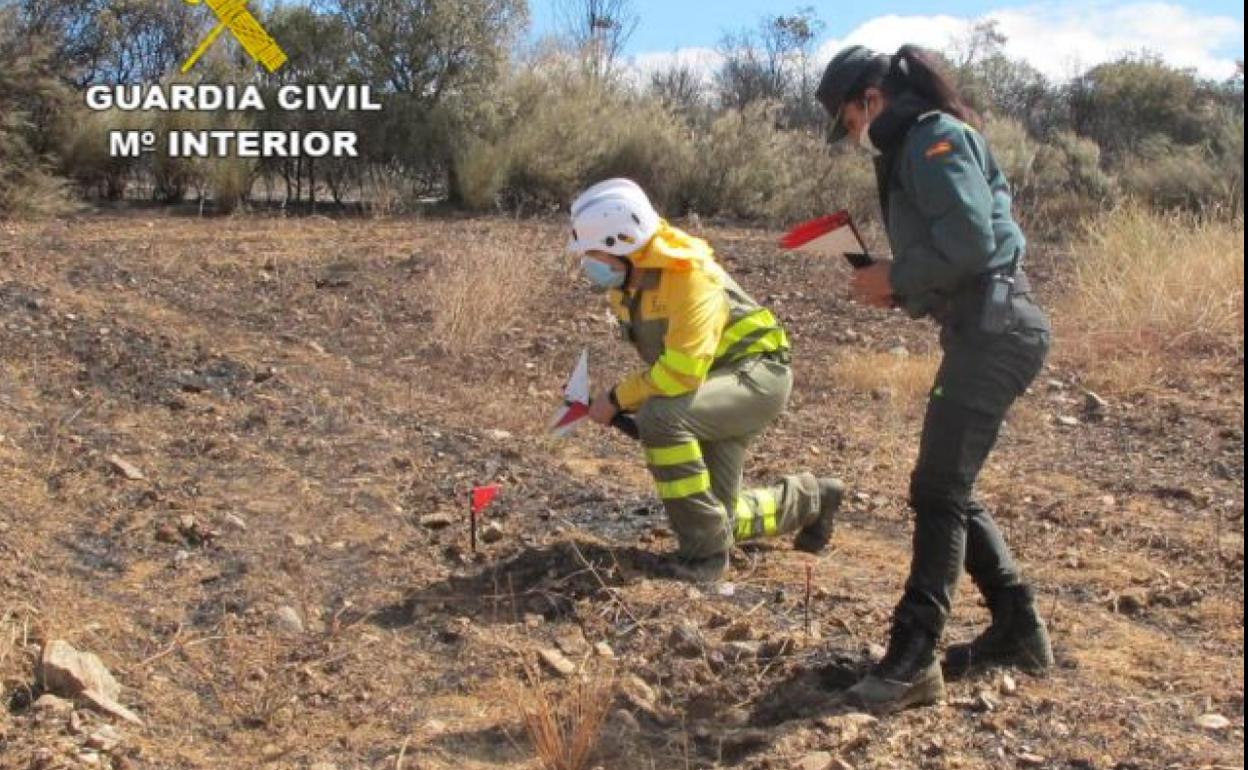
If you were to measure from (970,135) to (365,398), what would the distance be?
14.4 feet

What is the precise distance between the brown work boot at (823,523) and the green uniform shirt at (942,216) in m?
1.56

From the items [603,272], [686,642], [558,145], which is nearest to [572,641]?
[686,642]

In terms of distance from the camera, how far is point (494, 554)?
196 inches

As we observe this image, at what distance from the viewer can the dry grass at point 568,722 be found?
3.41 metres

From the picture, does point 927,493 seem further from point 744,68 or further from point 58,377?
point 744,68

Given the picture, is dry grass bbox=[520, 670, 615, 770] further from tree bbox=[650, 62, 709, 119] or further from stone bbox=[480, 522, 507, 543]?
tree bbox=[650, 62, 709, 119]

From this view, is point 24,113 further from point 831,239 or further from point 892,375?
point 831,239

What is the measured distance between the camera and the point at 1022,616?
383 centimetres

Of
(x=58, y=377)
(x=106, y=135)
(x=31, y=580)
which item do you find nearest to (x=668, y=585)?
(x=31, y=580)

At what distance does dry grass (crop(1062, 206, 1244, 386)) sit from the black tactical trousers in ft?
15.6

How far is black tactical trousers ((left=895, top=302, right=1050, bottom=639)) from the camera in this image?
348 centimetres

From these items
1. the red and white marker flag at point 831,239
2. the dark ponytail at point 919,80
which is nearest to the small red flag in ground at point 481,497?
the red and white marker flag at point 831,239

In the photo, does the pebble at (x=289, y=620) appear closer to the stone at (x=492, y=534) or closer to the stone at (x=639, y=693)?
the stone at (x=492, y=534)

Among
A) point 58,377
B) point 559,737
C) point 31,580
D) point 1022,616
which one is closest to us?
point 559,737
